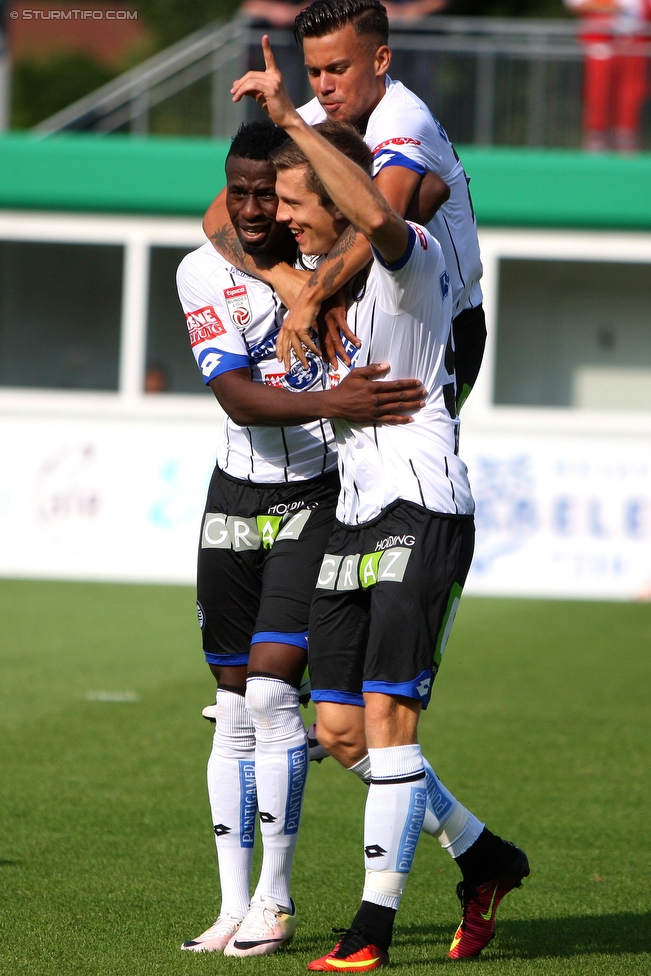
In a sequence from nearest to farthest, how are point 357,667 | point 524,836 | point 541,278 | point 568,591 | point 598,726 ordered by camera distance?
point 357,667
point 524,836
point 598,726
point 568,591
point 541,278

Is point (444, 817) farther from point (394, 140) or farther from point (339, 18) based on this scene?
point (339, 18)

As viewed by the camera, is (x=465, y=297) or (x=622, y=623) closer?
(x=465, y=297)

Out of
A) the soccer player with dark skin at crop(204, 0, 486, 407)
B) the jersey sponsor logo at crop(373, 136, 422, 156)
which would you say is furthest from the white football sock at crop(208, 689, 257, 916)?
the jersey sponsor logo at crop(373, 136, 422, 156)

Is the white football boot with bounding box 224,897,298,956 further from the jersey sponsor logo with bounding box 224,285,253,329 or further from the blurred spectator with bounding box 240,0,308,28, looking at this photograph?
the blurred spectator with bounding box 240,0,308,28

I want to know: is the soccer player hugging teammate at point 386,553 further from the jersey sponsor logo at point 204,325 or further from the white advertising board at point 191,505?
the white advertising board at point 191,505

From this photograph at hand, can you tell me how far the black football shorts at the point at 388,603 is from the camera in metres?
3.26

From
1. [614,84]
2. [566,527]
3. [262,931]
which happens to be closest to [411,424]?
[262,931]

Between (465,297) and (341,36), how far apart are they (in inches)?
31.5

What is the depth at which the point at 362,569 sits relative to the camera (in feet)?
11.0

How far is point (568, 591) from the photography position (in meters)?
11.6

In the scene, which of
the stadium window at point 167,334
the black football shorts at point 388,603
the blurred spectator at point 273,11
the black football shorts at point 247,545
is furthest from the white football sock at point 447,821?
the stadium window at point 167,334

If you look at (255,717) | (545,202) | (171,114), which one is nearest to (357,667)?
(255,717)

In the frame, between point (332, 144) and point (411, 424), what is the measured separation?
0.73 m

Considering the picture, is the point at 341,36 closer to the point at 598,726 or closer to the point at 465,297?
the point at 465,297
